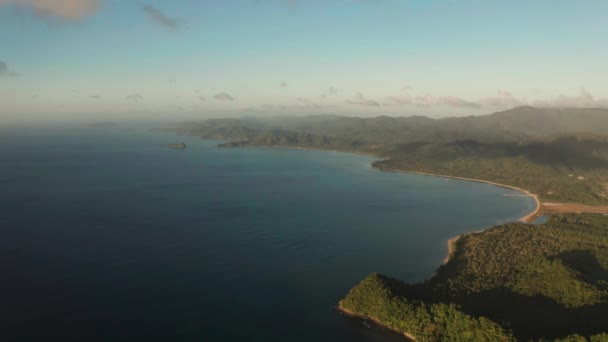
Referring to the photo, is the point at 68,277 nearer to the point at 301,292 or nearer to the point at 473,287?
the point at 301,292

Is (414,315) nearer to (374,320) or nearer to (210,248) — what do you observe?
(374,320)

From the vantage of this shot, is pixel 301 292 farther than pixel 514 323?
Yes

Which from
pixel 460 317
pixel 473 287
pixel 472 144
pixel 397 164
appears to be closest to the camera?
pixel 460 317

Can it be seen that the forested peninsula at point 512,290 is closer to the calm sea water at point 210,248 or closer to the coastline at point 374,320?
the coastline at point 374,320

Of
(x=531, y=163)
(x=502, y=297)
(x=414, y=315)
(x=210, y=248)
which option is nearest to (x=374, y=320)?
(x=414, y=315)

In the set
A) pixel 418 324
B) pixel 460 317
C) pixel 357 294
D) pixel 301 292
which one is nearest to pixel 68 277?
pixel 301 292

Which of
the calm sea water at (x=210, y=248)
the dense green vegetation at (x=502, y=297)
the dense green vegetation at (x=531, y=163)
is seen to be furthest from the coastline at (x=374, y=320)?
the dense green vegetation at (x=531, y=163)
